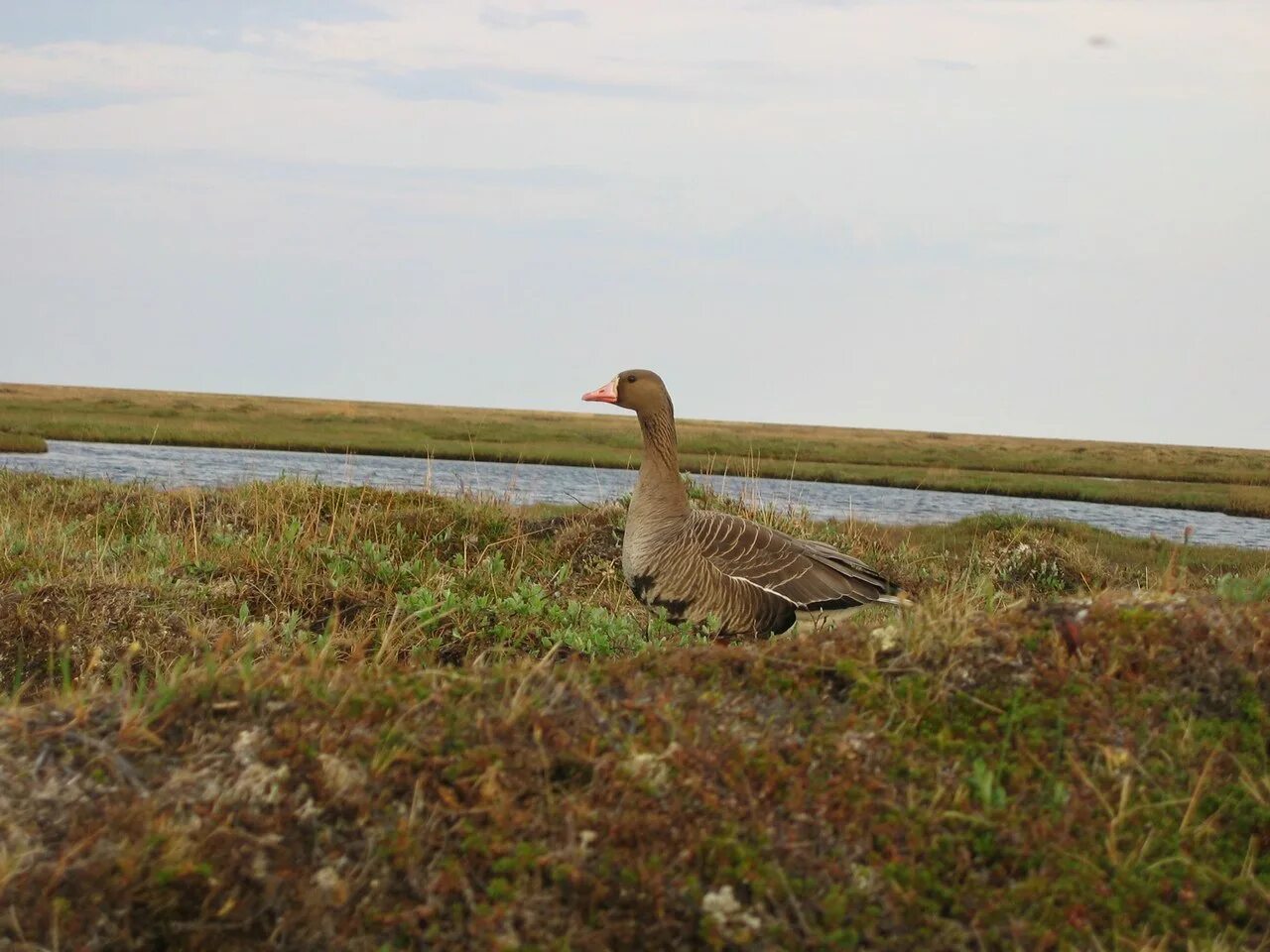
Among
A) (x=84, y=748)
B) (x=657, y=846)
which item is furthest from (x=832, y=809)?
(x=84, y=748)

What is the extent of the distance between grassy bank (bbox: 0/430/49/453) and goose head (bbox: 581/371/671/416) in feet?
123

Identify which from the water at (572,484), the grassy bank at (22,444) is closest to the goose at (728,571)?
the water at (572,484)

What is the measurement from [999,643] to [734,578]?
14.9 ft

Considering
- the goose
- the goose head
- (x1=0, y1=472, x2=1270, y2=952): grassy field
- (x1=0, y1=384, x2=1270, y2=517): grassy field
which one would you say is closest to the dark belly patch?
the goose

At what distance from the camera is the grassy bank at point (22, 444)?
41.5m

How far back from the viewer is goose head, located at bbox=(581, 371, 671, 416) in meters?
10.3

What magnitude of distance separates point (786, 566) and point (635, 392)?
2.09 meters

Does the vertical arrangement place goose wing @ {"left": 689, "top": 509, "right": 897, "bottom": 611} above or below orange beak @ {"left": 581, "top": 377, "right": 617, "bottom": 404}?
below

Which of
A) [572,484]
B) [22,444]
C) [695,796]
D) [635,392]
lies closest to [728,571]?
[635,392]

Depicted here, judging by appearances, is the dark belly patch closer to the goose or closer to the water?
the goose

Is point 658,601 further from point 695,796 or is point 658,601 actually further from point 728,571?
point 695,796

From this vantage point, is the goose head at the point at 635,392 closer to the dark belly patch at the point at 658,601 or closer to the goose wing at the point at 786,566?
the goose wing at the point at 786,566

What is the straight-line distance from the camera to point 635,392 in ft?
33.9

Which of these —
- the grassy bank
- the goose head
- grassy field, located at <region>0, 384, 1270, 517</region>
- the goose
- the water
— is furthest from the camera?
grassy field, located at <region>0, 384, 1270, 517</region>
